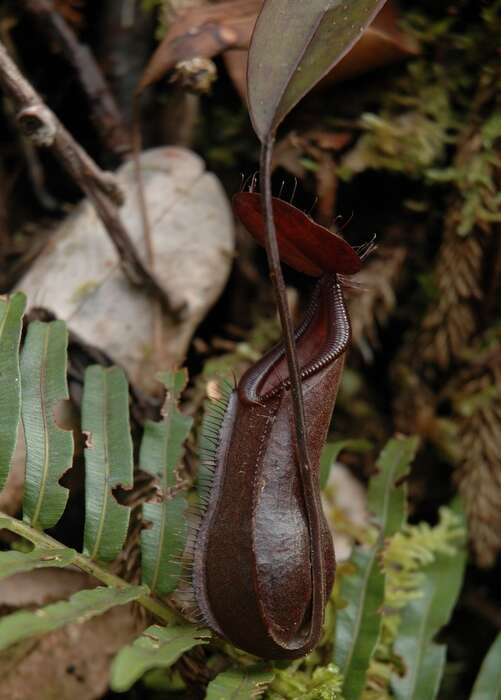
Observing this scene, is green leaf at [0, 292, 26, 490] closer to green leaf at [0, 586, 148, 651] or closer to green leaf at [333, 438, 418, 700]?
green leaf at [0, 586, 148, 651]

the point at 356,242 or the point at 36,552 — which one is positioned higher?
the point at 36,552

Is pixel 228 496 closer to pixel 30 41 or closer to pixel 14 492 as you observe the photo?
pixel 14 492

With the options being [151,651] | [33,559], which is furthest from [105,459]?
[151,651]

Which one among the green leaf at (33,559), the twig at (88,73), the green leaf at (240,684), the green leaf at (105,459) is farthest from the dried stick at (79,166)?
the green leaf at (240,684)

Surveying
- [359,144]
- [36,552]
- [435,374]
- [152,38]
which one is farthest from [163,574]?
[152,38]

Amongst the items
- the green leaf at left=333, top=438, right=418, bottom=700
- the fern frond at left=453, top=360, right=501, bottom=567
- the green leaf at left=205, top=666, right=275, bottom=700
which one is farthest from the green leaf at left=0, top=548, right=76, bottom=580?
the fern frond at left=453, top=360, right=501, bottom=567

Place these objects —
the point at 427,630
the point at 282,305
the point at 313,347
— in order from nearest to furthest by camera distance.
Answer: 1. the point at 282,305
2. the point at 313,347
3. the point at 427,630

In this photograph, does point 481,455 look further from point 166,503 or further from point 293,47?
point 293,47

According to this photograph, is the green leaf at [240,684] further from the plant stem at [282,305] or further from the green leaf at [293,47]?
the green leaf at [293,47]
